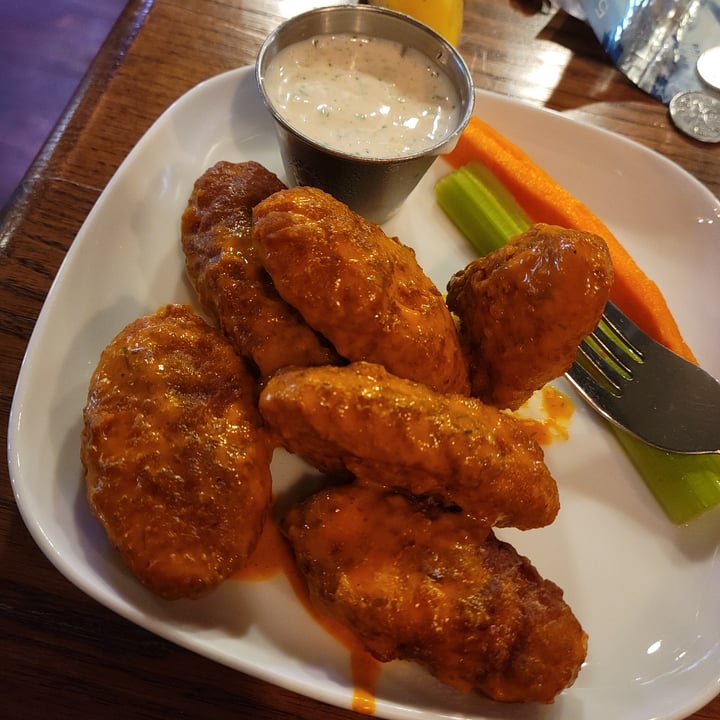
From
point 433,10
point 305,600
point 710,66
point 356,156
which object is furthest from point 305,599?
point 710,66

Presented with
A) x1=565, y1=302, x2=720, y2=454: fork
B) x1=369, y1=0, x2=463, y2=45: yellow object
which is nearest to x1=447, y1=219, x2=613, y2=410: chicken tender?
x1=565, y1=302, x2=720, y2=454: fork

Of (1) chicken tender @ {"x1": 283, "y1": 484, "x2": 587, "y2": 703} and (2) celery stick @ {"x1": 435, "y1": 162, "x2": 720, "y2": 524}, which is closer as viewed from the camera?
(1) chicken tender @ {"x1": 283, "y1": 484, "x2": 587, "y2": 703}

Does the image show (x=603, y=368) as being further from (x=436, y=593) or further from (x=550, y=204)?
(x=436, y=593)

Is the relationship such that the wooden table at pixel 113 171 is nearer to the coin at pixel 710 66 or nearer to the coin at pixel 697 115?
the coin at pixel 697 115

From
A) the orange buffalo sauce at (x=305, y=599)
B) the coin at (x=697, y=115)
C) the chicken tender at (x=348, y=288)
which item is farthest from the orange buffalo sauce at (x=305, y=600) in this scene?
the coin at (x=697, y=115)

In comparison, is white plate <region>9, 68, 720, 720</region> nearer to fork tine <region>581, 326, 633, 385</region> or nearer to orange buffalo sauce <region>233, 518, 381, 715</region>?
orange buffalo sauce <region>233, 518, 381, 715</region>
